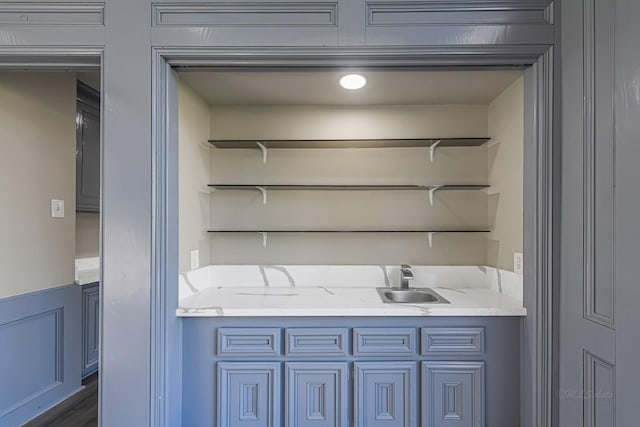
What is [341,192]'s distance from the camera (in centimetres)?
258

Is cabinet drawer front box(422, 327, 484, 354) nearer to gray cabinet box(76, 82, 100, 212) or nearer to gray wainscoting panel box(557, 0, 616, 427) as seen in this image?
gray wainscoting panel box(557, 0, 616, 427)

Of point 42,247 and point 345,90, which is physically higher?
point 345,90

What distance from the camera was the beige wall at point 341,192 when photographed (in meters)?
2.54

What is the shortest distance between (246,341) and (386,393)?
0.72 meters

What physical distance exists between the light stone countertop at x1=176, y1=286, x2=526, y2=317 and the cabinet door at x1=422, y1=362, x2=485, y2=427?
27 centimetres

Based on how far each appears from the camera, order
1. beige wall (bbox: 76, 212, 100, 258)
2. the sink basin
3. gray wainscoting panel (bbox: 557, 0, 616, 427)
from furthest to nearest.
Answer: beige wall (bbox: 76, 212, 100, 258) → the sink basin → gray wainscoting panel (bbox: 557, 0, 616, 427)

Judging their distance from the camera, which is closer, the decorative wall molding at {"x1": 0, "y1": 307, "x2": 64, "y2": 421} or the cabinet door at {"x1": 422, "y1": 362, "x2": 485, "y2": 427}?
the cabinet door at {"x1": 422, "y1": 362, "x2": 485, "y2": 427}

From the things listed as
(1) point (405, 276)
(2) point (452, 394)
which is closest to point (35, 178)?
(1) point (405, 276)

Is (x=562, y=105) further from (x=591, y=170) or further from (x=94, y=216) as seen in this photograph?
(x=94, y=216)

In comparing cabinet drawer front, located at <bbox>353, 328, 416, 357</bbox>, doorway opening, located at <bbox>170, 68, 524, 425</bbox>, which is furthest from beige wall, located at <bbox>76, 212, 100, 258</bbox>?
cabinet drawer front, located at <bbox>353, 328, 416, 357</bbox>

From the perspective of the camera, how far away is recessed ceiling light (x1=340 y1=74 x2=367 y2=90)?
209 cm

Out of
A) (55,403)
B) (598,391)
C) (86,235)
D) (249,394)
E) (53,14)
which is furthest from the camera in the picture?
(86,235)

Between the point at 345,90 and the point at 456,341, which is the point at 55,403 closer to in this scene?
the point at 456,341

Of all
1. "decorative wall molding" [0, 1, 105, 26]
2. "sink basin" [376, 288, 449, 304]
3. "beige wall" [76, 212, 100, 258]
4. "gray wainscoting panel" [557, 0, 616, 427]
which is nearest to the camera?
"gray wainscoting panel" [557, 0, 616, 427]
